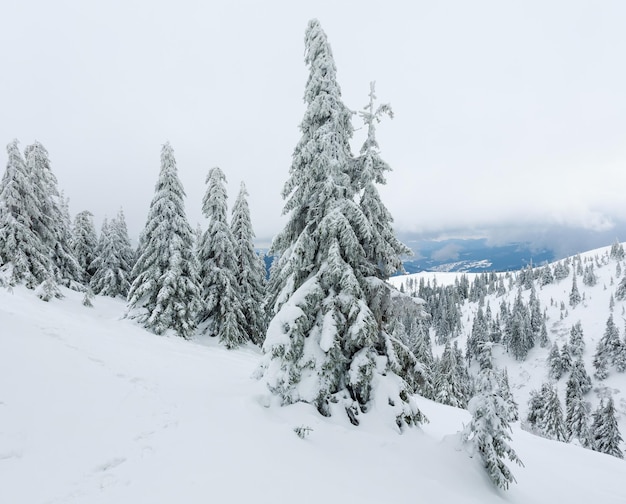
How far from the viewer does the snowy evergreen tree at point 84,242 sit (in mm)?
37031

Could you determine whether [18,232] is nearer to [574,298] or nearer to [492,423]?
[492,423]

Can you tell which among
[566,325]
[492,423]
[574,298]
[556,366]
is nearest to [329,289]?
[492,423]

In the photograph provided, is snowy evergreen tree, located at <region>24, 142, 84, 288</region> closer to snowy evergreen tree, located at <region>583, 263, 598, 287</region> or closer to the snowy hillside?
the snowy hillside

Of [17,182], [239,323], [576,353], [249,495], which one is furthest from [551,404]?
[576,353]

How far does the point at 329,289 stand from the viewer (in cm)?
955

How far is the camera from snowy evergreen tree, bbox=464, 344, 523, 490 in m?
7.72

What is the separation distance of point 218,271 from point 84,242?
79.1ft

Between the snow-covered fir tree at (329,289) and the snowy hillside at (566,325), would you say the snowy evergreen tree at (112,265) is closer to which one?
the snow-covered fir tree at (329,289)

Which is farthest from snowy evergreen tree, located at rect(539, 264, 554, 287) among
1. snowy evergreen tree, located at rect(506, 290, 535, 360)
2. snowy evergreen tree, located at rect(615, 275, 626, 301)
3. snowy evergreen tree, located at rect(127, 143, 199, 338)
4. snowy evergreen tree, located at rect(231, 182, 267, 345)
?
snowy evergreen tree, located at rect(127, 143, 199, 338)

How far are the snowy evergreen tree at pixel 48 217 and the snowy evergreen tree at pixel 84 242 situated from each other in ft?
25.5

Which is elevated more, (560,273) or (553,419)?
(560,273)

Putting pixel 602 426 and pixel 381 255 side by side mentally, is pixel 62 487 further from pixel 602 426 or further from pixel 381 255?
pixel 602 426

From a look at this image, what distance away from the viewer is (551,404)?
54156 millimetres

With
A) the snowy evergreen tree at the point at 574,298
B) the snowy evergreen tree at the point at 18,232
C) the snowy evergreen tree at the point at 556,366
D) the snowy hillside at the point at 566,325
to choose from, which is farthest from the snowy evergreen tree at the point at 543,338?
the snowy evergreen tree at the point at 18,232
